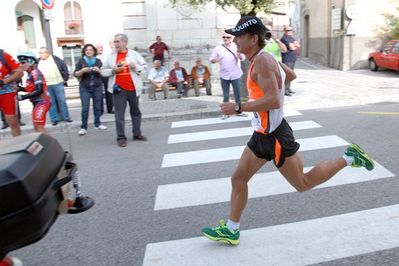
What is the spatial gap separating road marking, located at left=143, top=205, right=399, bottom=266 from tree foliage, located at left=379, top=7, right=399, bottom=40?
1536cm

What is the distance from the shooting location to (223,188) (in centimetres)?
504

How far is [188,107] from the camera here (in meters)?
10.6

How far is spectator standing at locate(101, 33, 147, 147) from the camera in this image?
23.9ft

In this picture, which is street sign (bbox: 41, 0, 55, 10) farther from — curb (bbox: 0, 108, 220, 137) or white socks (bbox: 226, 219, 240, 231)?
white socks (bbox: 226, 219, 240, 231)

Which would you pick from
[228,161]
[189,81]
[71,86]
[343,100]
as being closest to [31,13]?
[71,86]

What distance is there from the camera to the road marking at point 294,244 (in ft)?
11.0

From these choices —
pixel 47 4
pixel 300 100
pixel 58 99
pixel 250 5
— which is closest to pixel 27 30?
pixel 58 99

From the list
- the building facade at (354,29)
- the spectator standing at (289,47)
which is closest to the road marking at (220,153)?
the spectator standing at (289,47)

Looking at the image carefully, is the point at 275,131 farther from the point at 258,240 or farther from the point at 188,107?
the point at 188,107

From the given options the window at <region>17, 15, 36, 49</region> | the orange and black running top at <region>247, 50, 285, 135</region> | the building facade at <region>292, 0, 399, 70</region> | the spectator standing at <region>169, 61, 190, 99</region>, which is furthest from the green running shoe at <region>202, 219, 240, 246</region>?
the window at <region>17, 15, 36, 49</region>

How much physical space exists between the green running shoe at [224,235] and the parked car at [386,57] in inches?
533

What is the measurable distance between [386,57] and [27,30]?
14.2 m

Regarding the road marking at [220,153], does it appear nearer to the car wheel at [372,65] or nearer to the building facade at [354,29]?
the car wheel at [372,65]

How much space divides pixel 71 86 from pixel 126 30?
10.1 feet
